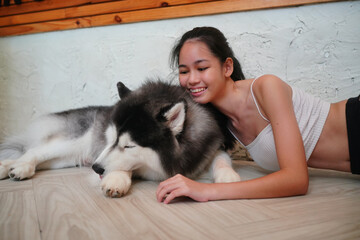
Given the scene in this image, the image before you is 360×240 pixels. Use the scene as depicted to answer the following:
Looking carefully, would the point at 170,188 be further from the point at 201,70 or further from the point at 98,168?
the point at 201,70

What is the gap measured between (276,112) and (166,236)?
950mm

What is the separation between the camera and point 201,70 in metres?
1.86

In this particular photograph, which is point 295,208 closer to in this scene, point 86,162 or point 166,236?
point 166,236

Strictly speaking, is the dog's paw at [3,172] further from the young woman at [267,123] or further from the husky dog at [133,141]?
the young woman at [267,123]

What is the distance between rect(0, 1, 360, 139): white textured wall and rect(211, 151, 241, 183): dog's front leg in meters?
1.11

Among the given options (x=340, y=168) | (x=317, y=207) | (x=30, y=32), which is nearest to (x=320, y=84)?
(x=340, y=168)

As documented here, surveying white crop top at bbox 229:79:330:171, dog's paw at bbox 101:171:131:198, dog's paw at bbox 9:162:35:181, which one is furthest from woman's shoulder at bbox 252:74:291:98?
dog's paw at bbox 9:162:35:181

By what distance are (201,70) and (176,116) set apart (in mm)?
412

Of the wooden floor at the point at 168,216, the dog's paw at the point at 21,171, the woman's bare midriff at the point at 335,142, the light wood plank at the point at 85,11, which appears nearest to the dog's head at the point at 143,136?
the wooden floor at the point at 168,216

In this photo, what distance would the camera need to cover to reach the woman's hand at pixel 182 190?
1.36m

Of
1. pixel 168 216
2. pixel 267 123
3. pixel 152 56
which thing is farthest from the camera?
pixel 152 56

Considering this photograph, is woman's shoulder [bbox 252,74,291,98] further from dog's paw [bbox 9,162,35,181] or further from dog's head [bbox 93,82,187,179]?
dog's paw [bbox 9,162,35,181]

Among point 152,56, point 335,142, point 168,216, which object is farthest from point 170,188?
point 152,56

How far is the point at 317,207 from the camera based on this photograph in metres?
1.31
